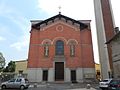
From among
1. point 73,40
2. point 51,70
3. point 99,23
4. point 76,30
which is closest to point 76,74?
point 51,70

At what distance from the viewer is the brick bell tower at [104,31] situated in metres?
28.5

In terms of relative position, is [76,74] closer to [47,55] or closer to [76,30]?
[47,55]

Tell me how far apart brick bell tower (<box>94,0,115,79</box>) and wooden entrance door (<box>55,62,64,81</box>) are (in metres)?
7.02

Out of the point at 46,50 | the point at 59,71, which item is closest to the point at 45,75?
the point at 59,71

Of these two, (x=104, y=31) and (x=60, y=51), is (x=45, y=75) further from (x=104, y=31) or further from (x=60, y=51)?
(x=104, y=31)

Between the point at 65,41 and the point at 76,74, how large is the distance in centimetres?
625

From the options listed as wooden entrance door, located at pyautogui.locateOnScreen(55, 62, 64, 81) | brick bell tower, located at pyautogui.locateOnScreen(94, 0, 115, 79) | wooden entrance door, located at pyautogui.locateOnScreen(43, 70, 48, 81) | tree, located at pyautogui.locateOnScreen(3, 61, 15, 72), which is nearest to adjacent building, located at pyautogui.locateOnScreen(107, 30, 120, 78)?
brick bell tower, located at pyautogui.locateOnScreen(94, 0, 115, 79)

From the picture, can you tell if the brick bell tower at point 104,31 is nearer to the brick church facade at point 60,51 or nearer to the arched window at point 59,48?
the brick church facade at point 60,51

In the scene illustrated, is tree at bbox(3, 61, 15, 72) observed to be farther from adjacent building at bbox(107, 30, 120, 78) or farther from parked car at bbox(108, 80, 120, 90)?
parked car at bbox(108, 80, 120, 90)

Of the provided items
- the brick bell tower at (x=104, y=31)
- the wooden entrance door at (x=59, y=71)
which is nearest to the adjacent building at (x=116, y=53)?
the brick bell tower at (x=104, y=31)

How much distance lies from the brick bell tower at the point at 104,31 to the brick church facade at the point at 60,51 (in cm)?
180

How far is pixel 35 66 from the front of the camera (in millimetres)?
29391

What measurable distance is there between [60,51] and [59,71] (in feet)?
11.7

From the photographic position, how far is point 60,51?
30047mm
